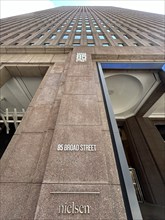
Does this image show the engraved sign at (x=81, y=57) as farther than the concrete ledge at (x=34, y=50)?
No

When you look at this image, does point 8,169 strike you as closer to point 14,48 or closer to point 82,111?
point 82,111

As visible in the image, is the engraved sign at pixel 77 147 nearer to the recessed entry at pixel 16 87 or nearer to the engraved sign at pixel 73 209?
the engraved sign at pixel 73 209

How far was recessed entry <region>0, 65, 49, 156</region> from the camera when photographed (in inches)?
283

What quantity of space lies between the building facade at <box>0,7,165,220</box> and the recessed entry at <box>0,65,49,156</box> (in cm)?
7

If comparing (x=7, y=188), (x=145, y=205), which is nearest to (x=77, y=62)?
(x=7, y=188)

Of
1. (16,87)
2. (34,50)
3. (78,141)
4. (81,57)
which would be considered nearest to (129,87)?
(81,57)

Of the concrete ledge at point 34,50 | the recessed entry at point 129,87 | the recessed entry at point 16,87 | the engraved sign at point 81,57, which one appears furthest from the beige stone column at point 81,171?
the concrete ledge at point 34,50

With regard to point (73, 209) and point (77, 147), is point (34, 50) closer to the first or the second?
point (77, 147)

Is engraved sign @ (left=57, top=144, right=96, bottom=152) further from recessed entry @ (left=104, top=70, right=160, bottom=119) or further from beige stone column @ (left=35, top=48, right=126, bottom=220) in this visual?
recessed entry @ (left=104, top=70, right=160, bottom=119)

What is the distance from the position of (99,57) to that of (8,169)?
7.55 meters

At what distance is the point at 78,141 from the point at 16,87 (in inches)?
320

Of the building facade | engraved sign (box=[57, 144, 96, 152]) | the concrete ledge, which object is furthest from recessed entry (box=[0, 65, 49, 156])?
engraved sign (box=[57, 144, 96, 152])

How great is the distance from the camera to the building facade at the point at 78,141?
2182mm

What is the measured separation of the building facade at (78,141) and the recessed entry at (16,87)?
68 millimetres
